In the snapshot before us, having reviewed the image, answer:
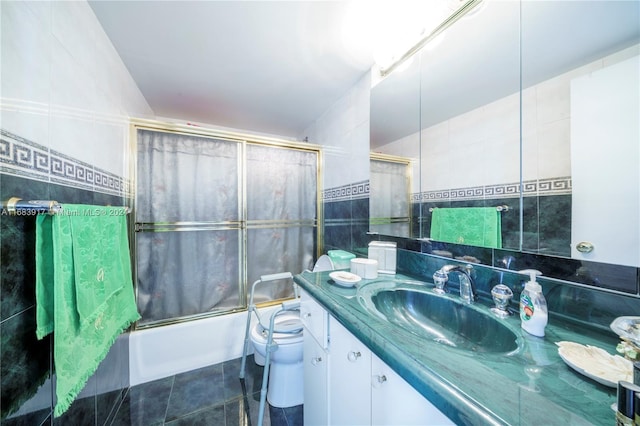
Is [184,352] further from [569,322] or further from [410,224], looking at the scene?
[569,322]

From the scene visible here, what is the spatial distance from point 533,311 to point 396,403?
1.38 feet

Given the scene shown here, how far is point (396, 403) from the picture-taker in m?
0.51

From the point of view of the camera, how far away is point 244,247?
1.82 m

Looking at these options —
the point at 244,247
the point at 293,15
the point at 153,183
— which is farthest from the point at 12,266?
the point at 293,15

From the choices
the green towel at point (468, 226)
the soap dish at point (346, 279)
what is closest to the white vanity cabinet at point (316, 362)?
the soap dish at point (346, 279)

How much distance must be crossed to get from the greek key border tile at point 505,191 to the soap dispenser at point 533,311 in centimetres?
30

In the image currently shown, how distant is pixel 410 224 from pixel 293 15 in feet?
3.77

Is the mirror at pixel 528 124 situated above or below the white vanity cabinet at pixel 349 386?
above

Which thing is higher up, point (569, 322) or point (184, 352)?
point (569, 322)

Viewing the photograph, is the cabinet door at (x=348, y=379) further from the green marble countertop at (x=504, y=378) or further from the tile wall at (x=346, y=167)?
the tile wall at (x=346, y=167)

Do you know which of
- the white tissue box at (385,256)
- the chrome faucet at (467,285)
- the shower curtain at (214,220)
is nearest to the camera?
the chrome faucet at (467,285)

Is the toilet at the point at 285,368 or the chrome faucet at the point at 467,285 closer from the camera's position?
the chrome faucet at the point at 467,285

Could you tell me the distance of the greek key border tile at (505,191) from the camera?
2.15ft

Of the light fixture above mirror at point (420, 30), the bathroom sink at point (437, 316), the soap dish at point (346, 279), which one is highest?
the light fixture above mirror at point (420, 30)
